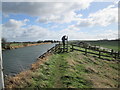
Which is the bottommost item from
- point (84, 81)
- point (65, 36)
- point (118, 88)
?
point (118, 88)

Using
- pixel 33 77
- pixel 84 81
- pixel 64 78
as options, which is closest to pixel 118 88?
pixel 84 81

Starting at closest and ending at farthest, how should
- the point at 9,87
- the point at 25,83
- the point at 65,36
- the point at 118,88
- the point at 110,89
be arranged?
the point at 9,87 → the point at 25,83 → the point at 110,89 → the point at 118,88 → the point at 65,36

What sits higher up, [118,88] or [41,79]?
[41,79]

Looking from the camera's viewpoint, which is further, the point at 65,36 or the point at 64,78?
the point at 65,36

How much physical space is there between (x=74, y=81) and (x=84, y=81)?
2.67ft

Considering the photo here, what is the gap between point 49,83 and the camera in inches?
343

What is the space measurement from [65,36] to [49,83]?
1542 centimetres

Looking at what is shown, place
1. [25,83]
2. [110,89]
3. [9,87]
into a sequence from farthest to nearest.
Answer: [110,89] → [25,83] → [9,87]

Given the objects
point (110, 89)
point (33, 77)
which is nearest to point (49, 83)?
point (33, 77)

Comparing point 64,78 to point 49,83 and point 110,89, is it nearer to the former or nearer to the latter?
point 49,83

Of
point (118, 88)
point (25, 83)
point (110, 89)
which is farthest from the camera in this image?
point (118, 88)

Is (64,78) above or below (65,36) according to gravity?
below

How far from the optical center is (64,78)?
9.58 m

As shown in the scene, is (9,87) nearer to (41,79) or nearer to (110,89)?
(41,79)
